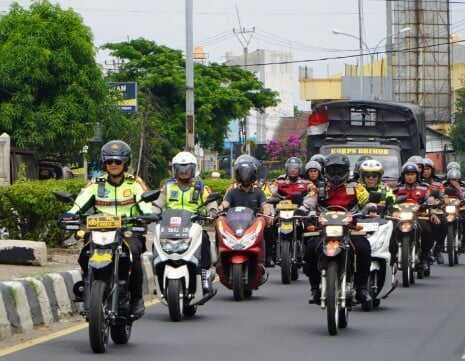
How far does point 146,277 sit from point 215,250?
1.21 metres

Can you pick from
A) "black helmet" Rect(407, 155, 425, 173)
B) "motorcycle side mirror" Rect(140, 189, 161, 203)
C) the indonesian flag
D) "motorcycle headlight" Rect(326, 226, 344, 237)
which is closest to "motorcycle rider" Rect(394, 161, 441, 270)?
"black helmet" Rect(407, 155, 425, 173)

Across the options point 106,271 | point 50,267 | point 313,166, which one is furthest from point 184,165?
point 313,166

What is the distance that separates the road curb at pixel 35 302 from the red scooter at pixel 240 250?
6.34 ft

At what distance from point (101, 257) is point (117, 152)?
3.99 feet

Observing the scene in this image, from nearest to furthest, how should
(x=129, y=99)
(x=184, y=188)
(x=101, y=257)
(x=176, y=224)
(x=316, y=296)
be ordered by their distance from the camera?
1. (x=101, y=257)
2. (x=316, y=296)
3. (x=176, y=224)
4. (x=184, y=188)
5. (x=129, y=99)

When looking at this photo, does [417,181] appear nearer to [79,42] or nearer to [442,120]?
[79,42]

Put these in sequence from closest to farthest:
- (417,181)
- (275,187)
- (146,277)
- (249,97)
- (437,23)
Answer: (146,277), (417,181), (275,187), (249,97), (437,23)

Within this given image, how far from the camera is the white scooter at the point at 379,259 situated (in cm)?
1432

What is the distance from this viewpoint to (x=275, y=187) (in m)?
20.7

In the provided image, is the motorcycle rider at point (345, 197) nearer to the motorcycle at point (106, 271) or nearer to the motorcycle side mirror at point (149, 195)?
the motorcycle side mirror at point (149, 195)

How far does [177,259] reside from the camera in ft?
44.4

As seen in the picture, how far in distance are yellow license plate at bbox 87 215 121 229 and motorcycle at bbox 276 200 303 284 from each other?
7.64 m

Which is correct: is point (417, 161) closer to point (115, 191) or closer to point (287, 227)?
point (287, 227)

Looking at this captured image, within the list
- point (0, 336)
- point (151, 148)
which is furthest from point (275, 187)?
point (151, 148)
